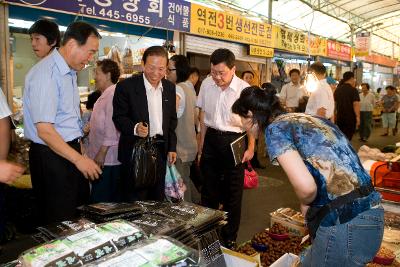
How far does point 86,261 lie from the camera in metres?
1.10

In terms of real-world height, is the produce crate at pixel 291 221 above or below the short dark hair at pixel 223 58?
below

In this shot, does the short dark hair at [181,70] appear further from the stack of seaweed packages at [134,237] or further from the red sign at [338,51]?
the red sign at [338,51]

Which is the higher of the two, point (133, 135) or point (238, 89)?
point (238, 89)

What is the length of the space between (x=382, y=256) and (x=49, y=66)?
9.48ft

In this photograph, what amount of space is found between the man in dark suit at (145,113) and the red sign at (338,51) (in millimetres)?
10503

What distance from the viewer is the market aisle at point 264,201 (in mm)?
4347

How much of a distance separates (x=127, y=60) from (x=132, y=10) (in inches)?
32.0

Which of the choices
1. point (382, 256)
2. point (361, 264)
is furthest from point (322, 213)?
point (382, 256)

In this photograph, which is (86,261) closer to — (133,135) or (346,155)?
(346,155)

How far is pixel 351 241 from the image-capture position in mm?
1809

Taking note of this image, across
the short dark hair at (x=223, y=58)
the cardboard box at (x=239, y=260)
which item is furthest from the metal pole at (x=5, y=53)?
the cardboard box at (x=239, y=260)

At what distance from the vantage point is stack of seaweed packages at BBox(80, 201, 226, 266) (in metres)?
1.40

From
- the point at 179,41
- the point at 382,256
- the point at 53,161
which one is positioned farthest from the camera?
the point at 179,41

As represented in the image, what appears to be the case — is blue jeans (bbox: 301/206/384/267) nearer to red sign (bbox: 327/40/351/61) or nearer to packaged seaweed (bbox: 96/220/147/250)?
packaged seaweed (bbox: 96/220/147/250)
